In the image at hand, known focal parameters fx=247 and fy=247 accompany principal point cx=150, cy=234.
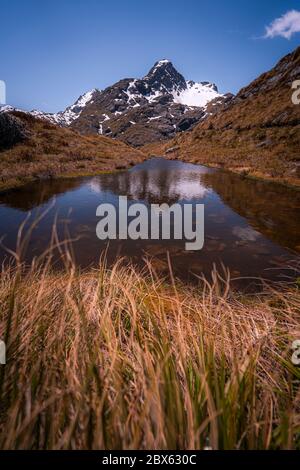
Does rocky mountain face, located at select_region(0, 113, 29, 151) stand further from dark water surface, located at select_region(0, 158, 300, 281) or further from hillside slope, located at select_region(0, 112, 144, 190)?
dark water surface, located at select_region(0, 158, 300, 281)

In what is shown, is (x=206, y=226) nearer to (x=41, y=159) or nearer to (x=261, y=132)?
(x=41, y=159)

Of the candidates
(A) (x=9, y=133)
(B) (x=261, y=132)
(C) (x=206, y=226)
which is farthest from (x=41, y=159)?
(B) (x=261, y=132)

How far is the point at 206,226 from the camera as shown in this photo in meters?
8.98

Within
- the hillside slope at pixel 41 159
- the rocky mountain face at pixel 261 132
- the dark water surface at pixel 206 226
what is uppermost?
the rocky mountain face at pixel 261 132

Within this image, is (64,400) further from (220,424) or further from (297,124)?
(297,124)

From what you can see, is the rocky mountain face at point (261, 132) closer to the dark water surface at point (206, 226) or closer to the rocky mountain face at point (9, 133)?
the dark water surface at point (206, 226)

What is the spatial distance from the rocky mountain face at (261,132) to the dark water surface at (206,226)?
7.27 meters

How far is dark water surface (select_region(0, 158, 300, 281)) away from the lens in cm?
617

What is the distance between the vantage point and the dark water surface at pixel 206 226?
20.2 ft

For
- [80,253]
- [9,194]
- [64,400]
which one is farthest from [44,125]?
[64,400]

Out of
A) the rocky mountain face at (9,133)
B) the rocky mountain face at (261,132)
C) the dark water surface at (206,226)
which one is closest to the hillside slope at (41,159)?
the rocky mountain face at (9,133)

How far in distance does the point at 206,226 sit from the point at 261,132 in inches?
1655

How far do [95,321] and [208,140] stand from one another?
64237 mm

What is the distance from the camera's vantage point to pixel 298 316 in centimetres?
264
